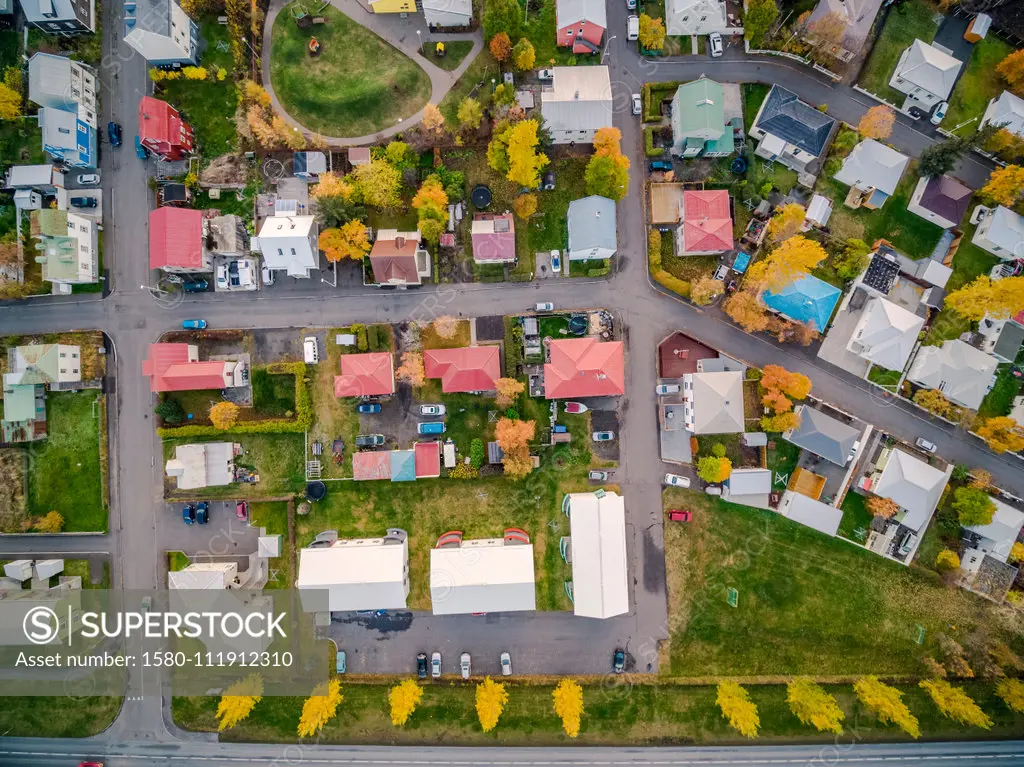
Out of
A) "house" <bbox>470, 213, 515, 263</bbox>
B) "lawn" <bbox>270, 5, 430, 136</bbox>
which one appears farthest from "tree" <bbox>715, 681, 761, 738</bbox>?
"lawn" <bbox>270, 5, 430, 136</bbox>

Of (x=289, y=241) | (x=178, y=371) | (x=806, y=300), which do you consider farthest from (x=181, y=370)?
(x=806, y=300)

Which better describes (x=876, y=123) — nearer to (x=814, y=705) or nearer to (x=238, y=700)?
(x=814, y=705)

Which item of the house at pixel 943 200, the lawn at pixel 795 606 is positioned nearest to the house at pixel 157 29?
the lawn at pixel 795 606

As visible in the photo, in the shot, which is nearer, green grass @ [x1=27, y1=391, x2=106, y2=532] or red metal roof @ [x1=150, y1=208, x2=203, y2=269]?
red metal roof @ [x1=150, y1=208, x2=203, y2=269]

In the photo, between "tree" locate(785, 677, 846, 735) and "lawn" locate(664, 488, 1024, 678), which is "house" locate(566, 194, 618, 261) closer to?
"lawn" locate(664, 488, 1024, 678)

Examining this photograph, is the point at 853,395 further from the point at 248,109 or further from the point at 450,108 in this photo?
the point at 248,109

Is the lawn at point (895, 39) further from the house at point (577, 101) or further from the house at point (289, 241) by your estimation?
the house at point (289, 241)

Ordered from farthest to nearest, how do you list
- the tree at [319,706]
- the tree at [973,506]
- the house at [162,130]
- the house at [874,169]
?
the house at [874,169], the tree at [973,506], the house at [162,130], the tree at [319,706]
